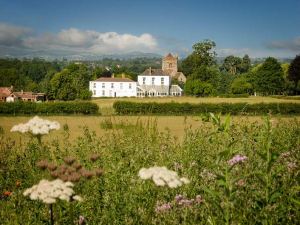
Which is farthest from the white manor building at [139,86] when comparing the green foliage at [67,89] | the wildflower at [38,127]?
the wildflower at [38,127]

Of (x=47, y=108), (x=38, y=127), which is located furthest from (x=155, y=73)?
(x=38, y=127)

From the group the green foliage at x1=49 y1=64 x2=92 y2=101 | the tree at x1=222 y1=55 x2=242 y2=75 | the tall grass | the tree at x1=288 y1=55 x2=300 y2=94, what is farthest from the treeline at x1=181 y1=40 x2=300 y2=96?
the tall grass

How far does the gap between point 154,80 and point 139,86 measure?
703cm

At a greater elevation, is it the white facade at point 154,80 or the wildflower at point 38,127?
the white facade at point 154,80

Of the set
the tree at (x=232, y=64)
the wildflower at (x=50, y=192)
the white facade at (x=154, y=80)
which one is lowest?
the wildflower at (x=50, y=192)

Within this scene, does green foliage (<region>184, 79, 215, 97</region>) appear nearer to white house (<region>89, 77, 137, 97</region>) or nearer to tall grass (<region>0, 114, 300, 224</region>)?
white house (<region>89, 77, 137, 97</region>)

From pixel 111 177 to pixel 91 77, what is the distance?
132048 mm

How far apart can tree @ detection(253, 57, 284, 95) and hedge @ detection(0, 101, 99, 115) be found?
58423 mm

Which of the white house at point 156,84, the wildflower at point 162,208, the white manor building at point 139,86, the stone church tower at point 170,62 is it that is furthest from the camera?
the stone church tower at point 170,62

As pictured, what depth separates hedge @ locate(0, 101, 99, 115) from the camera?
56.9 metres

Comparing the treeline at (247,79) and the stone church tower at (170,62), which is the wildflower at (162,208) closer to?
the treeline at (247,79)

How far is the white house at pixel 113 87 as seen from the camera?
121 m

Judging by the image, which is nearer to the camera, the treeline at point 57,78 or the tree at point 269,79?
the treeline at point 57,78

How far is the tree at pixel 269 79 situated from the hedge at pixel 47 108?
5842 cm
